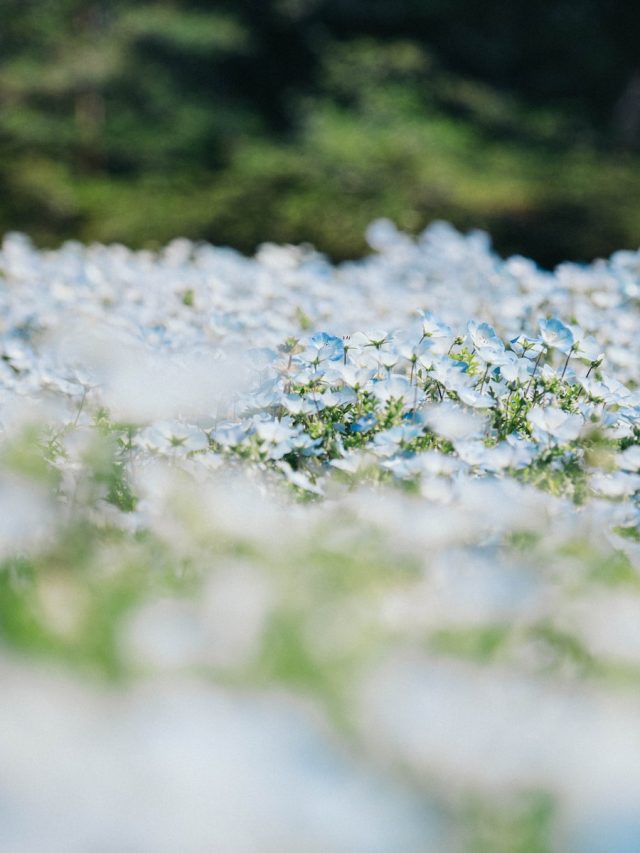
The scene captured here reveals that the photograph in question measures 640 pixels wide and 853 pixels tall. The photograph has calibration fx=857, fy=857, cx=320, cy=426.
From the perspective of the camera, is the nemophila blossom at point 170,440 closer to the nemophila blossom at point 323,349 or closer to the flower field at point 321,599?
the flower field at point 321,599

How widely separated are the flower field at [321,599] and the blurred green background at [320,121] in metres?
5.56

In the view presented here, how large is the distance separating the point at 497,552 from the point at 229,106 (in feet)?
39.2

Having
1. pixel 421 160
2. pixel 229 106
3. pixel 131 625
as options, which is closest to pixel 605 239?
pixel 421 160

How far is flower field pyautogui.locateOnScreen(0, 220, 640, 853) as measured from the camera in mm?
843

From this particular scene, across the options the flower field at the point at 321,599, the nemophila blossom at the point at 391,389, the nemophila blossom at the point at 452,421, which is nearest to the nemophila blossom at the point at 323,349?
the flower field at the point at 321,599

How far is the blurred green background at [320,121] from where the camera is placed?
852 cm

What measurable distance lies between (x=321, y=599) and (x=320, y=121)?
33.3 ft

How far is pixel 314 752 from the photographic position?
0.88 metres

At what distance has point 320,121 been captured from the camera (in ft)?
34.3

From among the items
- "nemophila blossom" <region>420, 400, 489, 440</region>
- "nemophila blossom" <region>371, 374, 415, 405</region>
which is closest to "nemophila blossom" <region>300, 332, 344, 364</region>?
"nemophila blossom" <region>371, 374, 415, 405</region>

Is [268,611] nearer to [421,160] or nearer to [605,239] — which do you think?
[605,239]

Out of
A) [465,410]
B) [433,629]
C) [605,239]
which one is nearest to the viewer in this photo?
[433,629]

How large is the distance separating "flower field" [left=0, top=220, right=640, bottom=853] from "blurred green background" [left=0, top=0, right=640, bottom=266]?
219 inches

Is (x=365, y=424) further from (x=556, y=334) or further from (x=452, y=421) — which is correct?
(x=556, y=334)
